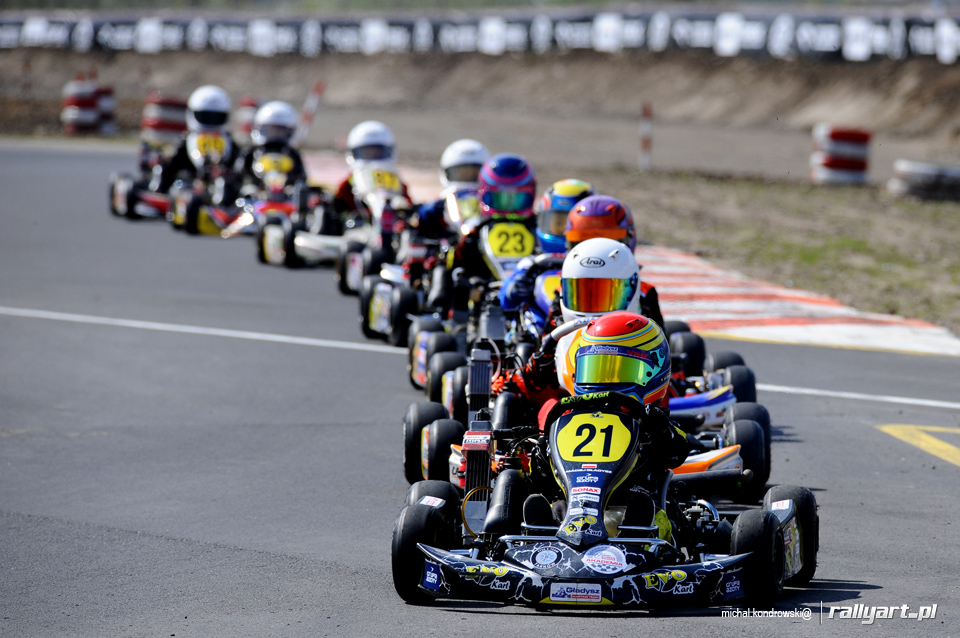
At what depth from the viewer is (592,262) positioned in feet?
21.5

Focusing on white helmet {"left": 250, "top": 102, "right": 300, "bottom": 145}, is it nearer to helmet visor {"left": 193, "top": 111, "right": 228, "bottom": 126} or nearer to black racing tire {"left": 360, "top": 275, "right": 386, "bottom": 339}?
helmet visor {"left": 193, "top": 111, "right": 228, "bottom": 126}

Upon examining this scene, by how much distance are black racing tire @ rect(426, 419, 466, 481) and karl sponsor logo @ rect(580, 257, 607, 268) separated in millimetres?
969

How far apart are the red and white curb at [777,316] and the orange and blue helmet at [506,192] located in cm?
179

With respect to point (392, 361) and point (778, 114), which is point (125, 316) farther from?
point (778, 114)

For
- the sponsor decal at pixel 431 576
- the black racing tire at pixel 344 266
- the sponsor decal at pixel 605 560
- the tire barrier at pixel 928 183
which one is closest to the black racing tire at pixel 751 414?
the sponsor decal at pixel 605 560

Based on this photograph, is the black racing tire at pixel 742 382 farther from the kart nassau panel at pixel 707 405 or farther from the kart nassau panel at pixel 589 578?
the kart nassau panel at pixel 589 578

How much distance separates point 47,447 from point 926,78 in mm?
23814

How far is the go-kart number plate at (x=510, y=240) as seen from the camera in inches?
375

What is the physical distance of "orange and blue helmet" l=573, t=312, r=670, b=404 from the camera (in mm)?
5602

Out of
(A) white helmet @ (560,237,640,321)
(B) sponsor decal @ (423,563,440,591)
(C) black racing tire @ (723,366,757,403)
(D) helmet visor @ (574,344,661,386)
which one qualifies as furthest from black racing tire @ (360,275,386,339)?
(B) sponsor decal @ (423,563,440,591)

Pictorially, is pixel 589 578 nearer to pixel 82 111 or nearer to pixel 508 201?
pixel 508 201

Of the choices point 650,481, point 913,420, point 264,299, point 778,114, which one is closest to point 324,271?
point 264,299

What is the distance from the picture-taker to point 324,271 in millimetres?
14234

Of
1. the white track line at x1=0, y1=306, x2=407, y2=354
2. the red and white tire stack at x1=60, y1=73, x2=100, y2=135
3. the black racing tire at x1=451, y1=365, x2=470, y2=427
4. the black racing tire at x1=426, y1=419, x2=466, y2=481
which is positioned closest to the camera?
the black racing tire at x1=426, y1=419, x2=466, y2=481
